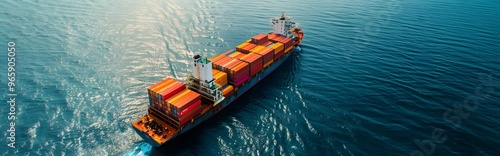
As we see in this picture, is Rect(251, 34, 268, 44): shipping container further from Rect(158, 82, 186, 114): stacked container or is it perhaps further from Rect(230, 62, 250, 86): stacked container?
Rect(158, 82, 186, 114): stacked container

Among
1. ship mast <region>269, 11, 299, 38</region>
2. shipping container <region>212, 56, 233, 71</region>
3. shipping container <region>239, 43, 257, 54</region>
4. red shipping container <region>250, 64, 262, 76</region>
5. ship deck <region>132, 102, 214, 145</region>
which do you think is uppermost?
ship mast <region>269, 11, 299, 38</region>

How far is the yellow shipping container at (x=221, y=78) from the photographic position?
191ft

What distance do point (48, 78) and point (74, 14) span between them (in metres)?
57.9

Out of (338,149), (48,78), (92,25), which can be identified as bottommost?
(338,149)

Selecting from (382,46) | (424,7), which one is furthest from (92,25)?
(424,7)

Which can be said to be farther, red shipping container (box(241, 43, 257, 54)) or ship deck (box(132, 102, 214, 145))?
red shipping container (box(241, 43, 257, 54))

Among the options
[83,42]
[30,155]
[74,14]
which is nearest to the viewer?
[30,155]

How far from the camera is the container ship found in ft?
156

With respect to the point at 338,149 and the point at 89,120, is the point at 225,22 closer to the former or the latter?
the point at 89,120

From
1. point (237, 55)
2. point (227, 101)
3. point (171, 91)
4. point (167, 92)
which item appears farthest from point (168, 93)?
point (237, 55)

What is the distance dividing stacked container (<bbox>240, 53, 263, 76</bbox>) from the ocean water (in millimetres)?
4955

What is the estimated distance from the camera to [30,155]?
43.5 m

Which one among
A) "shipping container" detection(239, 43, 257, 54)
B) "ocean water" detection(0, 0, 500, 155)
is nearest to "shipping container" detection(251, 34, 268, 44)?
"shipping container" detection(239, 43, 257, 54)

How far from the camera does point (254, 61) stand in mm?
65500
